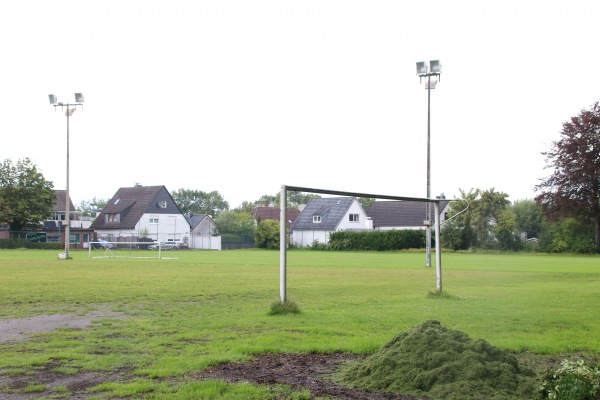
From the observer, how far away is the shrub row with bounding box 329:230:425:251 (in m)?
58.0

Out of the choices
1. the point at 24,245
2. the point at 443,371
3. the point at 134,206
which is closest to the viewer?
the point at 443,371

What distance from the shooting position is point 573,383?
5.73m

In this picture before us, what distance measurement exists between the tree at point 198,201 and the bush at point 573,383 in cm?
13224

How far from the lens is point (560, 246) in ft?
180

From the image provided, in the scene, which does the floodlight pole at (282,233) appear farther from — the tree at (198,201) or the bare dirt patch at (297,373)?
the tree at (198,201)

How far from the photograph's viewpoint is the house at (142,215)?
3098 inches

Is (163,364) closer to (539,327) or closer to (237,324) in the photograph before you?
(237,324)

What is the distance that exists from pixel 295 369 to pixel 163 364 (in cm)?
154

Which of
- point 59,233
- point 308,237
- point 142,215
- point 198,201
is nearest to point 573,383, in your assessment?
point 308,237

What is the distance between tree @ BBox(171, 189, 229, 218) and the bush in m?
132

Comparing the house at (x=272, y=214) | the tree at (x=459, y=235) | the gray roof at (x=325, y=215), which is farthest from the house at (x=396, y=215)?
the tree at (x=459, y=235)

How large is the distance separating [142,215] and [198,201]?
193ft

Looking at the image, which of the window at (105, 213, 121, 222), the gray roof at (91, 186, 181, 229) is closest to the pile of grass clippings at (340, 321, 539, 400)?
the gray roof at (91, 186, 181, 229)

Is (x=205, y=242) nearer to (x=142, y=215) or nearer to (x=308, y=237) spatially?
(x=142, y=215)
